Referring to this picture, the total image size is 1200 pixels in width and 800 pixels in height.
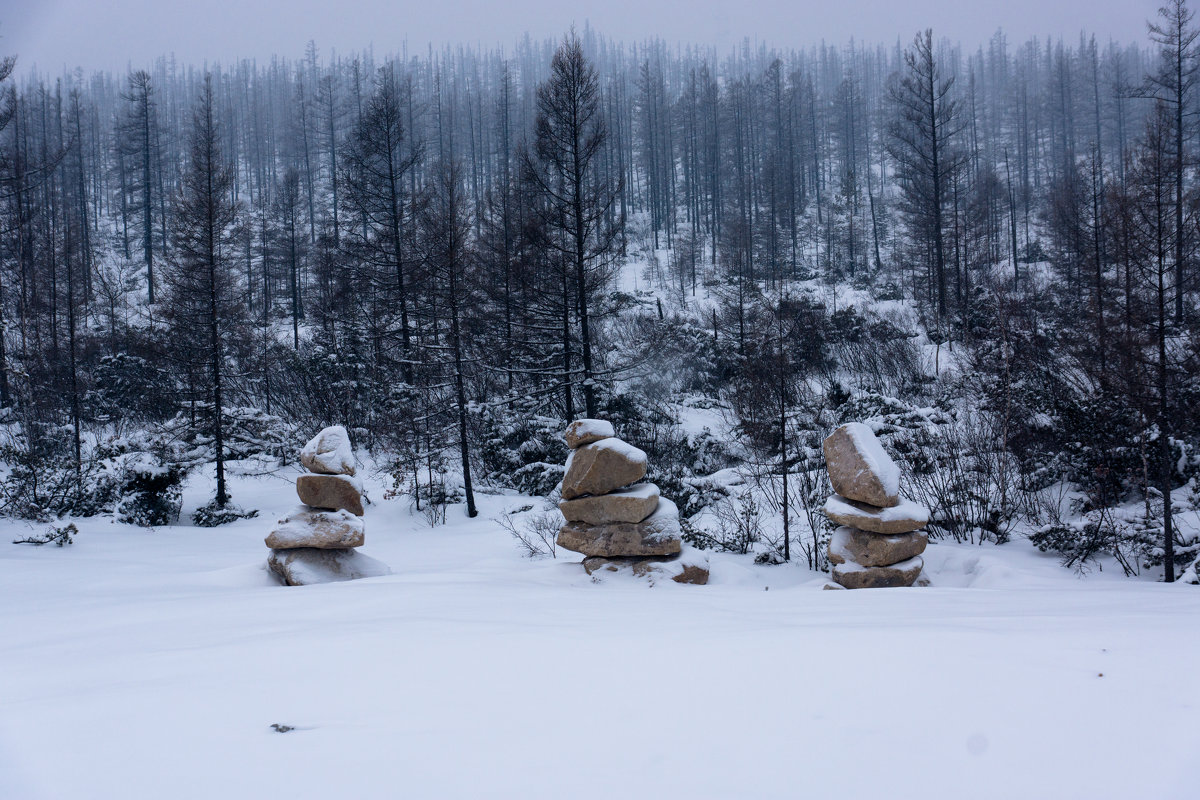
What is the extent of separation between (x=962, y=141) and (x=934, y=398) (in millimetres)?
58619

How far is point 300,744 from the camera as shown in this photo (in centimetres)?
218

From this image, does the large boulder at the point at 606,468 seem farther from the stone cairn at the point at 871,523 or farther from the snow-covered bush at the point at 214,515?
the snow-covered bush at the point at 214,515

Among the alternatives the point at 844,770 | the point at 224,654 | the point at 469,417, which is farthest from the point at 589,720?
the point at 469,417

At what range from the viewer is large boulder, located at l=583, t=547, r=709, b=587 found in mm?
8039

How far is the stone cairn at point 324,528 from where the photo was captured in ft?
26.2

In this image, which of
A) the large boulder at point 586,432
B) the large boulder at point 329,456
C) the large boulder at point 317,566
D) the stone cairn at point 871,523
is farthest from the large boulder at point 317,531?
the stone cairn at point 871,523

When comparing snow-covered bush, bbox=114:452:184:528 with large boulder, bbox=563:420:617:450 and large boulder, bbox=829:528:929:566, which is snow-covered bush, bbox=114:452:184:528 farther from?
large boulder, bbox=829:528:929:566

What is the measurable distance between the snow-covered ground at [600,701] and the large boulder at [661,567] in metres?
2.98

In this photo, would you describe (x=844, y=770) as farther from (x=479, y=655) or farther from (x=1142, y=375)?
(x=1142, y=375)

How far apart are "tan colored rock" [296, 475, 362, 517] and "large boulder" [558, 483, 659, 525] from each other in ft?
9.44

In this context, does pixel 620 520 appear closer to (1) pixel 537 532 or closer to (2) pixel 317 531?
(1) pixel 537 532

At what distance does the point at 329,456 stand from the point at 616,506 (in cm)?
396

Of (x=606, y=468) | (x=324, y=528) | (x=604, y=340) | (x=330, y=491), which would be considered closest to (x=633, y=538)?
(x=606, y=468)

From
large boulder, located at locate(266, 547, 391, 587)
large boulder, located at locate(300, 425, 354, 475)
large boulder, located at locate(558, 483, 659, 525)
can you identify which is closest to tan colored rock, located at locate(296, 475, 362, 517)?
large boulder, located at locate(300, 425, 354, 475)
